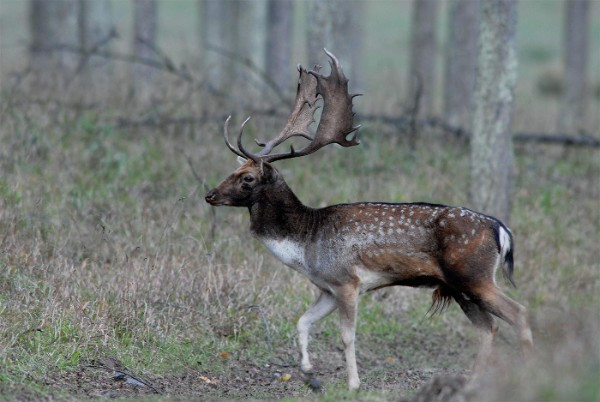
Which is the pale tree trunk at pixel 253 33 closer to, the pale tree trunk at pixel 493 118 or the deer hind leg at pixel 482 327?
the pale tree trunk at pixel 493 118

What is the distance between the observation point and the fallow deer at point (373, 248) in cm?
844

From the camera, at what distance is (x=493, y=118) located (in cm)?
1273

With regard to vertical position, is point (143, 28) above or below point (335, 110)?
above

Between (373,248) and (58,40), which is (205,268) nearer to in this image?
(373,248)

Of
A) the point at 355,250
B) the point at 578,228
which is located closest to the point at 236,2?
the point at 578,228

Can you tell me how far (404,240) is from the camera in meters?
8.56

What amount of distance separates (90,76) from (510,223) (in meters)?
7.58

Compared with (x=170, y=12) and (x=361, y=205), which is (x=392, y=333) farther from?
(x=170, y=12)

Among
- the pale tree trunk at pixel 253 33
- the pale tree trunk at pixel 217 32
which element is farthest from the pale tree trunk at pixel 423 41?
the pale tree trunk at pixel 217 32

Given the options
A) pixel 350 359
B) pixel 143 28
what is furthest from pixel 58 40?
pixel 350 359

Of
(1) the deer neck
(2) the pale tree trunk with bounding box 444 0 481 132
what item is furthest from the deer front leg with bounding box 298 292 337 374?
(2) the pale tree trunk with bounding box 444 0 481 132

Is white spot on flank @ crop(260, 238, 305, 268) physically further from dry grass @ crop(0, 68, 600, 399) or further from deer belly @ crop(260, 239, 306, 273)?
dry grass @ crop(0, 68, 600, 399)

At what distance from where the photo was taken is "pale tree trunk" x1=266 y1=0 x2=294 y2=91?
20344 mm

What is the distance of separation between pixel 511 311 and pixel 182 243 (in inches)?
152
